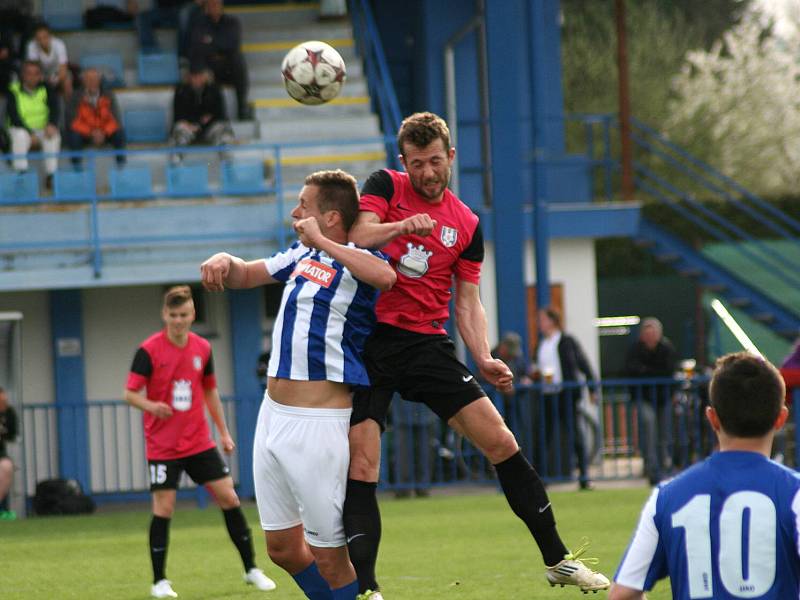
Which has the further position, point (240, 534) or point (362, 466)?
point (240, 534)

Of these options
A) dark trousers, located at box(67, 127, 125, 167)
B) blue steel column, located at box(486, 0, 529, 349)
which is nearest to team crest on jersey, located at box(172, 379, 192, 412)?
blue steel column, located at box(486, 0, 529, 349)

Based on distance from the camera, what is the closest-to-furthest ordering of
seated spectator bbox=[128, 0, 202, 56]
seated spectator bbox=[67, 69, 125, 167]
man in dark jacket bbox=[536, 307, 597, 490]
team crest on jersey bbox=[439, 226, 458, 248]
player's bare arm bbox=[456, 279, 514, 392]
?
team crest on jersey bbox=[439, 226, 458, 248], player's bare arm bbox=[456, 279, 514, 392], man in dark jacket bbox=[536, 307, 597, 490], seated spectator bbox=[67, 69, 125, 167], seated spectator bbox=[128, 0, 202, 56]

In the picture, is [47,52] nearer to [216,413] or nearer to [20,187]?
[20,187]

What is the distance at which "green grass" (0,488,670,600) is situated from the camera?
847 centimetres

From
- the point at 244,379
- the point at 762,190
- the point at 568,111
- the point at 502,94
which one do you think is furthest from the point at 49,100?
the point at 762,190

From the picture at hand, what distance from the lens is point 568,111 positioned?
42625mm

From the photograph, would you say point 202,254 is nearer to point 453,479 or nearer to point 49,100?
point 49,100

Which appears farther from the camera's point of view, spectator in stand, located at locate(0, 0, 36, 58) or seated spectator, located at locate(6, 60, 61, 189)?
spectator in stand, located at locate(0, 0, 36, 58)

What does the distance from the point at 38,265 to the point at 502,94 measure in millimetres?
5779

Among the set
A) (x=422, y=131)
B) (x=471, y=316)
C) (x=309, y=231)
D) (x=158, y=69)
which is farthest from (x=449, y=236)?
(x=158, y=69)

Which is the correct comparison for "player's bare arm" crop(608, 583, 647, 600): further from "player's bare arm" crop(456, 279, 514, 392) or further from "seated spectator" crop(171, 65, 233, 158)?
"seated spectator" crop(171, 65, 233, 158)

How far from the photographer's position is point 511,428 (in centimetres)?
1469

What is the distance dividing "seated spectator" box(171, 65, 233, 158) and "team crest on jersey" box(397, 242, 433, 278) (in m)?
11.2

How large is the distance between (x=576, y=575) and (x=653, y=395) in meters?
9.41
